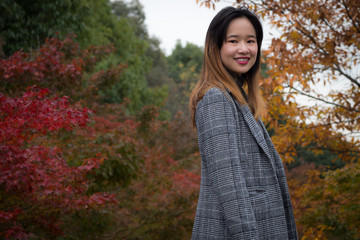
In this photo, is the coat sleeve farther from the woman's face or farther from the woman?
the woman's face

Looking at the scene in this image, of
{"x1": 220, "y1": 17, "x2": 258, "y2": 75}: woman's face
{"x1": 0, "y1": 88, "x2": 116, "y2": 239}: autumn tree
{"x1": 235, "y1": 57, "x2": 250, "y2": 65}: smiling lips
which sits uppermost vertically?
{"x1": 220, "y1": 17, "x2": 258, "y2": 75}: woman's face

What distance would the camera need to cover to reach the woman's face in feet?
5.23

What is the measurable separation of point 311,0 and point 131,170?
316 centimetres

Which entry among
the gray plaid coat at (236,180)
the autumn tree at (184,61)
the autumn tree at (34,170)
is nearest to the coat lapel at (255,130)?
→ the gray plaid coat at (236,180)

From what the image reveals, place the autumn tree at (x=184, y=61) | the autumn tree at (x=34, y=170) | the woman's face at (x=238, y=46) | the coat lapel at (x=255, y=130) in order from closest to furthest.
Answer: the coat lapel at (x=255, y=130)
the woman's face at (x=238, y=46)
the autumn tree at (x=34, y=170)
the autumn tree at (x=184, y=61)

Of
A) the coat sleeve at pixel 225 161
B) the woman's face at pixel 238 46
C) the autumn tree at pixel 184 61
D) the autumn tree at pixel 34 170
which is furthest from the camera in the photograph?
the autumn tree at pixel 184 61

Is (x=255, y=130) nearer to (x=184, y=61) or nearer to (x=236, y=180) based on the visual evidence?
(x=236, y=180)

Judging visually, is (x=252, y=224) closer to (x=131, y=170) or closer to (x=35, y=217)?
(x=35, y=217)

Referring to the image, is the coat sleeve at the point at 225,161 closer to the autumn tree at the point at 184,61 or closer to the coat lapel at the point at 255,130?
the coat lapel at the point at 255,130

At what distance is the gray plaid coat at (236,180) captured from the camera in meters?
1.31

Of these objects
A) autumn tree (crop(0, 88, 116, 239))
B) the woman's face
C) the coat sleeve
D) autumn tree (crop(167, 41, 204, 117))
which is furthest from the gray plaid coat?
autumn tree (crop(167, 41, 204, 117))

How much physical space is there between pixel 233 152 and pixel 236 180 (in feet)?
0.34

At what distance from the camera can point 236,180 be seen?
4.33 feet

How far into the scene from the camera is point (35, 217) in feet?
11.4
